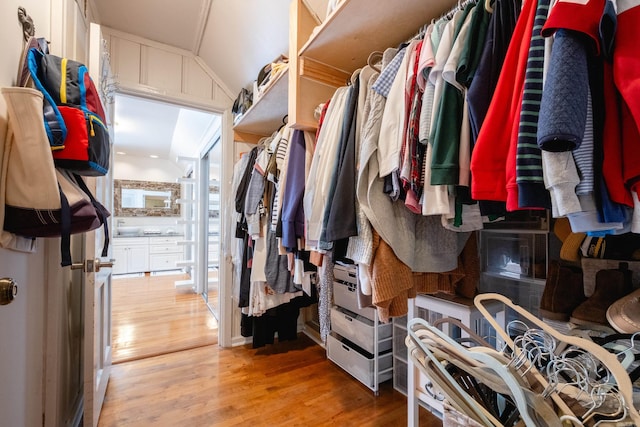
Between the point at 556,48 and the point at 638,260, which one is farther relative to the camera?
the point at 638,260

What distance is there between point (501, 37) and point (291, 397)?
6.30ft

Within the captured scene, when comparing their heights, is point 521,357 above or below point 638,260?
below

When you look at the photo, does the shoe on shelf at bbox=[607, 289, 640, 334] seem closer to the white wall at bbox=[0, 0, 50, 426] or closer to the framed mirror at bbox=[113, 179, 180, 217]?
the white wall at bbox=[0, 0, 50, 426]

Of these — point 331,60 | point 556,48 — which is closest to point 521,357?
point 556,48

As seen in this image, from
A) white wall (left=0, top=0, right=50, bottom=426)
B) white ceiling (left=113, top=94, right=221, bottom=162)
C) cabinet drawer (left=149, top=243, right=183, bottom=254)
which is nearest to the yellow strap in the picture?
white wall (left=0, top=0, right=50, bottom=426)

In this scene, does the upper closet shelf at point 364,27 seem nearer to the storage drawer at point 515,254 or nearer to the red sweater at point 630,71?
the red sweater at point 630,71

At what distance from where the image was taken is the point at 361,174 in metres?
0.88

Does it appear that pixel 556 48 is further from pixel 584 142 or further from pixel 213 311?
pixel 213 311

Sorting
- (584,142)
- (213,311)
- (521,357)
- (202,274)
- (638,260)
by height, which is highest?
(584,142)

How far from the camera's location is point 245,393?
1716 millimetres

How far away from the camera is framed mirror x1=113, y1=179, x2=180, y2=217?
554 cm

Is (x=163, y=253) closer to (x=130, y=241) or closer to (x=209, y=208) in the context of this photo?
(x=130, y=241)

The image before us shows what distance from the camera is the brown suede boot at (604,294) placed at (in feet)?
2.64

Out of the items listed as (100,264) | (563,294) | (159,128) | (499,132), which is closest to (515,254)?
(563,294)
